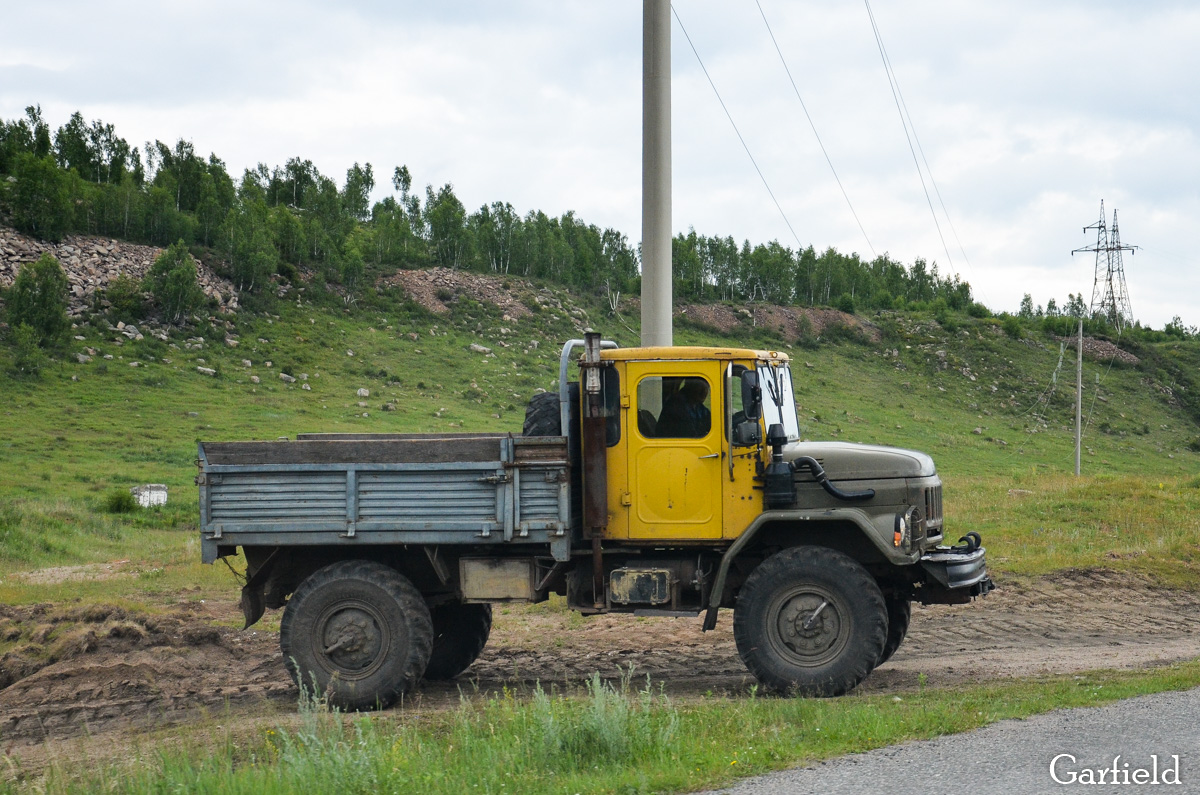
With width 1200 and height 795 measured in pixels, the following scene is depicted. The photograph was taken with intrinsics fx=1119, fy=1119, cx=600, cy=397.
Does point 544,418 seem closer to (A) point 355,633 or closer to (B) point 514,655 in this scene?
(A) point 355,633

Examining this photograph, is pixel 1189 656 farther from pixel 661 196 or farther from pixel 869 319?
pixel 869 319

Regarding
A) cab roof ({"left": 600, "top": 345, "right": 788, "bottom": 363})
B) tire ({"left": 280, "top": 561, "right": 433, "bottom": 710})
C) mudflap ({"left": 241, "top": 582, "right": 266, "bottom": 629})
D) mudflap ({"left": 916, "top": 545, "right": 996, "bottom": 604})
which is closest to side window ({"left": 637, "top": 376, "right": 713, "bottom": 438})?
cab roof ({"left": 600, "top": 345, "right": 788, "bottom": 363})

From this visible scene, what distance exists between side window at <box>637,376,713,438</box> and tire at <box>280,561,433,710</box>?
2.63m

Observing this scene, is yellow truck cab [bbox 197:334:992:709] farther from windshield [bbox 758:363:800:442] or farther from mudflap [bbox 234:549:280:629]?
mudflap [bbox 234:549:280:629]

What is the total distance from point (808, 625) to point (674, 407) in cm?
220

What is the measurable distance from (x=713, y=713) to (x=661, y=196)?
9.10 m

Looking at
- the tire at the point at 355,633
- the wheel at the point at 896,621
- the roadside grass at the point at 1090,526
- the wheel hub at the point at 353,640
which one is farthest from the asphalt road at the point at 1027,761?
the roadside grass at the point at 1090,526

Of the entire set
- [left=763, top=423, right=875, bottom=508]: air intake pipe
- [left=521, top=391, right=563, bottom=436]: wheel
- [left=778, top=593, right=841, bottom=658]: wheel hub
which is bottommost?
[left=778, top=593, right=841, bottom=658]: wheel hub

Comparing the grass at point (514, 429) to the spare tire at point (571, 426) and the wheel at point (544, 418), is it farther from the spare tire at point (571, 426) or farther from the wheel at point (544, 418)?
the wheel at point (544, 418)

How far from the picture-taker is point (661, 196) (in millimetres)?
15945

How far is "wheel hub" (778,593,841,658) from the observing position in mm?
9602

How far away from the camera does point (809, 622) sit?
959 centimetres

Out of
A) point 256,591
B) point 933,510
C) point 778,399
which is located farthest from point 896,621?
point 256,591

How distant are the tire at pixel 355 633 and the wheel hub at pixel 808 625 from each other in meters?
3.17
